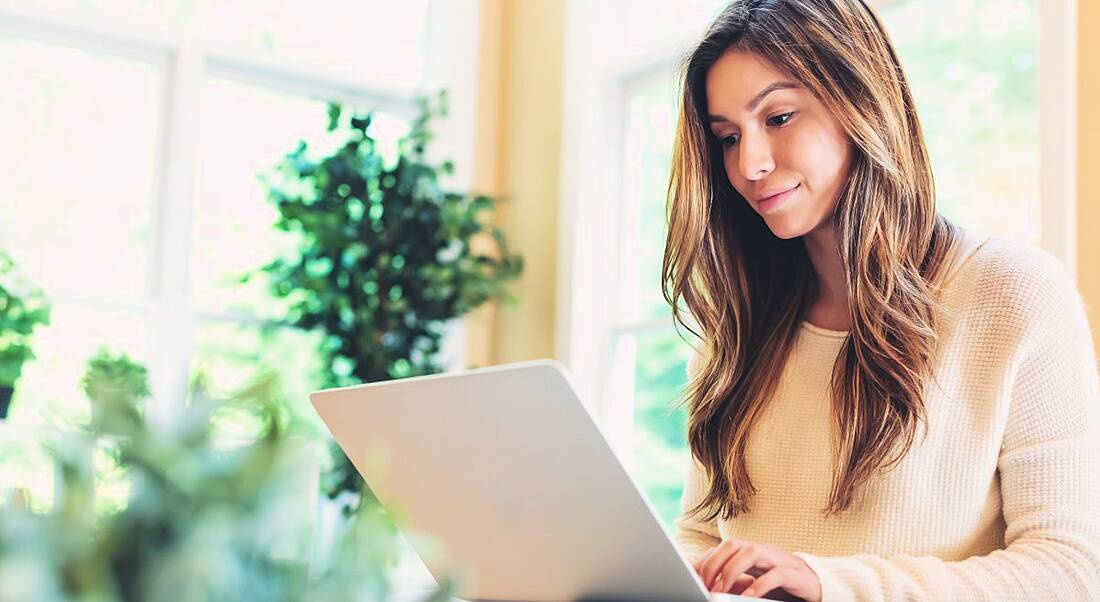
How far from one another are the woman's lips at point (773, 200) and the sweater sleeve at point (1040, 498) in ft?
1.08

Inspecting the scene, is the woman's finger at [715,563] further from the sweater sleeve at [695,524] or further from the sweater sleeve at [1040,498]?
the sweater sleeve at [695,524]

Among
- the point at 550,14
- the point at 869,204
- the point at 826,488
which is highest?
the point at 550,14

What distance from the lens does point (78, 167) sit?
331 centimetres

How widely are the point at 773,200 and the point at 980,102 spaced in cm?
109

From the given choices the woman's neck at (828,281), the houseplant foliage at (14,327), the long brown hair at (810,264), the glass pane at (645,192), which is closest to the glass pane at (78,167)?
the houseplant foliage at (14,327)

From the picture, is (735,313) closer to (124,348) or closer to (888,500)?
(888,500)

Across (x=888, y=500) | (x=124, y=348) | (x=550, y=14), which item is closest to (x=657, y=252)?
(x=550, y=14)

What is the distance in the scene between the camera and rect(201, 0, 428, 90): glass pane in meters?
3.56

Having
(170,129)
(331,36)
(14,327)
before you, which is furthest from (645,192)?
→ (14,327)

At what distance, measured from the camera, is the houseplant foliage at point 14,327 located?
265cm

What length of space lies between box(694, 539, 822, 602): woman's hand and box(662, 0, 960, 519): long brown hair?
299mm

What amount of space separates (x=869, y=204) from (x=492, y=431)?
74 centimetres

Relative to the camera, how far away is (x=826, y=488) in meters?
1.50

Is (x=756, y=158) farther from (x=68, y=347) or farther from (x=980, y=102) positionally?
(x=68, y=347)
